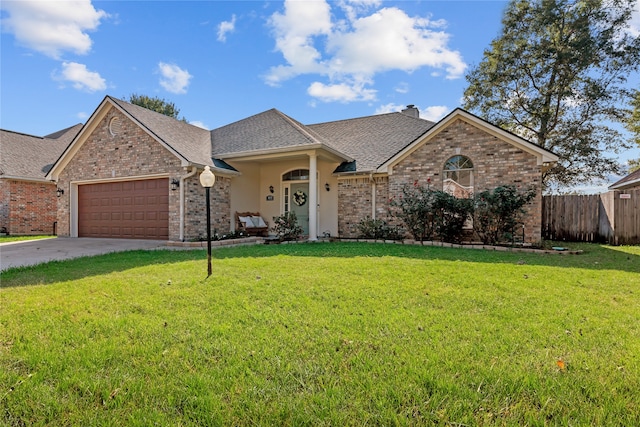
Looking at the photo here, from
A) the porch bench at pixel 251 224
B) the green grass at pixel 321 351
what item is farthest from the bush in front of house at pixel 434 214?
the porch bench at pixel 251 224

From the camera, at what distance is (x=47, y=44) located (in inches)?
412

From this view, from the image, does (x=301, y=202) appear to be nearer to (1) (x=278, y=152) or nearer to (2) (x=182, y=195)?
(1) (x=278, y=152)

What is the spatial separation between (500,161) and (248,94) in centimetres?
1300

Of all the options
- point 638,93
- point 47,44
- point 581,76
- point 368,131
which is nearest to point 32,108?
point 47,44

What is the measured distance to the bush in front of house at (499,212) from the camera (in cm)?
957

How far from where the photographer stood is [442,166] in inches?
439

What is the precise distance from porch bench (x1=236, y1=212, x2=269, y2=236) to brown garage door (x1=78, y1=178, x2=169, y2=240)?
274 centimetres

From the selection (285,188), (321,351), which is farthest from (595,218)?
(321,351)

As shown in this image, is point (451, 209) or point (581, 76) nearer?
point (451, 209)

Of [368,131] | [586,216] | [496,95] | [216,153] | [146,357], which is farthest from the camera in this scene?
[496,95]

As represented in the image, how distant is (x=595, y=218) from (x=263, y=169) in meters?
13.3

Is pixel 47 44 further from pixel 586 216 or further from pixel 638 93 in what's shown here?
pixel 638 93

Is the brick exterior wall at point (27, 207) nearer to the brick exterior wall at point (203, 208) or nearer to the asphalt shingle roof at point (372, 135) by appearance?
the brick exterior wall at point (203, 208)

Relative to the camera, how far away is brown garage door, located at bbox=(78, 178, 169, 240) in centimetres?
1220
